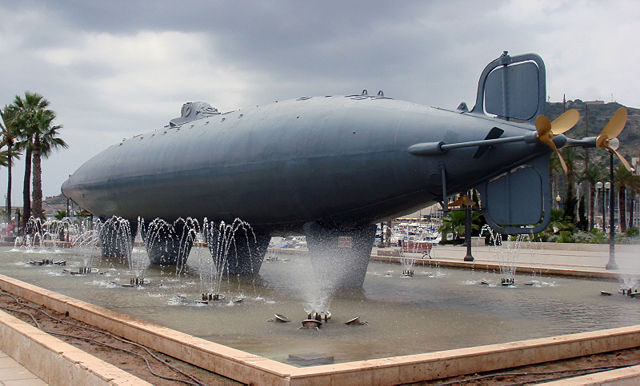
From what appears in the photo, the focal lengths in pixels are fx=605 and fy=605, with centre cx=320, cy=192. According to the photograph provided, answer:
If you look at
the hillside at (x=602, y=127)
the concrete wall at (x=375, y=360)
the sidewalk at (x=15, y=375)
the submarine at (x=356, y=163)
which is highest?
the hillside at (x=602, y=127)

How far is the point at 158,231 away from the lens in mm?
18891

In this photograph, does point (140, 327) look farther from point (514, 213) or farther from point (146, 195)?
point (146, 195)

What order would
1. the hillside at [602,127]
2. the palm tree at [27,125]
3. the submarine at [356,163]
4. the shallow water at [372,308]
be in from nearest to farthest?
1. the shallow water at [372,308]
2. the submarine at [356,163]
3. the palm tree at [27,125]
4. the hillside at [602,127]

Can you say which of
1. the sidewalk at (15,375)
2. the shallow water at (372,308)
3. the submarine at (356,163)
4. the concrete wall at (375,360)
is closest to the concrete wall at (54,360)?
the sidewalk at (15,375)

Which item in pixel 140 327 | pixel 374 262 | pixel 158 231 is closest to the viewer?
pixel 140 327

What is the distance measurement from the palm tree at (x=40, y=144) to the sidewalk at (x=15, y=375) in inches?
1443

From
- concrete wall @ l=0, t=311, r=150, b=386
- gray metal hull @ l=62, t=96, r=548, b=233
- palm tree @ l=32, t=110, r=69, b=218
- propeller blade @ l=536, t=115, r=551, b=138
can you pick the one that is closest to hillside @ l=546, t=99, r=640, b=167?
palm tree @ l=32, t=110, r=69, b=218

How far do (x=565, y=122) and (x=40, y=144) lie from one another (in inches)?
1531

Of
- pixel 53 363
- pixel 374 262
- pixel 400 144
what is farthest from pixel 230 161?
pixel 374 262

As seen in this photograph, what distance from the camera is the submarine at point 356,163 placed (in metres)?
10.2

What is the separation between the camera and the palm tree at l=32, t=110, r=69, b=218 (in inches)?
1593

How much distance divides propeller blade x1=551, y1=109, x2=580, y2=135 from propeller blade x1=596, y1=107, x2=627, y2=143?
73 centimetres

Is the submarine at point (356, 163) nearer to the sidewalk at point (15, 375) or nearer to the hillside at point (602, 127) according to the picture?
the sidewalk at point (15, 375)

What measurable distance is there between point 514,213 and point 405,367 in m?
5.28
